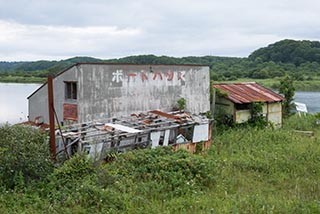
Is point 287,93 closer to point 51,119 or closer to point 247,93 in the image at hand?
point 247,93

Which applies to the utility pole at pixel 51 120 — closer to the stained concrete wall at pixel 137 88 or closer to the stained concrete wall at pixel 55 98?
the stained concrete wall at pixel 137 88

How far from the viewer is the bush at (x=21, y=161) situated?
859cm

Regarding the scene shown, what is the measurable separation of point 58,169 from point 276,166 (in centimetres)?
632

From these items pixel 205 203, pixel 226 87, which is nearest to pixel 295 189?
pixel 205 203

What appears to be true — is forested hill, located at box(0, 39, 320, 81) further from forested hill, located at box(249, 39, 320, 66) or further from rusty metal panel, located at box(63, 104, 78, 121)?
rusty metal panel, located at box(63, 104, 78, 121)

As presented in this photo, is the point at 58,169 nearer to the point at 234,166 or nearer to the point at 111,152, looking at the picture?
the point at 111,152

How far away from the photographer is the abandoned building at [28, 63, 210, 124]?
1338 centimetres

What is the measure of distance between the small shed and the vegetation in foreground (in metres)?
5.88

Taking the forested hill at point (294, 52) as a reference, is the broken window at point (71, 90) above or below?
below

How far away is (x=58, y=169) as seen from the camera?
30.6ft

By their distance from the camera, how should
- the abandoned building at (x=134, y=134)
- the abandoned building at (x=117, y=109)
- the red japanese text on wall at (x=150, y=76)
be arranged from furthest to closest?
the red japanese text on wall at (x=150, y=76)
the abandoned building at (x=117, y=109)
the abandoned building at (x=134, y=134)

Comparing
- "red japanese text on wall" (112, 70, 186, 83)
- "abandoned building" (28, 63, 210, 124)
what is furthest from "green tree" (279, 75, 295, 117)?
"red japanese text on wall" (112, 70, 186, 83)

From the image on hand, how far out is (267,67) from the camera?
5759cm

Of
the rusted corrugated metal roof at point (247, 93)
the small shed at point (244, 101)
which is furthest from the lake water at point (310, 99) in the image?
the small shed at point (244, 101)
